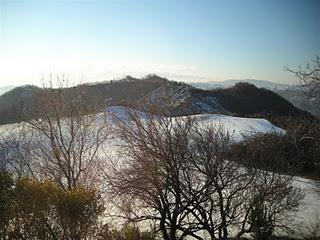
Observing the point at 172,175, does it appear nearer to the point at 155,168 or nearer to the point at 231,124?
the point at 155,168

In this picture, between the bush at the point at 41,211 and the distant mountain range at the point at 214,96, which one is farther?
the distant mountain range at the point at 214,96

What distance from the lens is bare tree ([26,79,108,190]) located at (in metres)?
13.5

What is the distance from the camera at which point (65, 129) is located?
48.3ft

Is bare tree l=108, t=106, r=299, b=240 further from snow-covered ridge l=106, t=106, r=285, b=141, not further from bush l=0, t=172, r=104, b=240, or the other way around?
bush l=0, t=172, r=104, b=240

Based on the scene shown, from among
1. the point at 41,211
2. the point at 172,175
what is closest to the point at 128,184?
the point at 172,175

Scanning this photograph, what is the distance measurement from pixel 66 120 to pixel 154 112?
429 centimetres

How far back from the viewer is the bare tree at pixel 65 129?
13469mm

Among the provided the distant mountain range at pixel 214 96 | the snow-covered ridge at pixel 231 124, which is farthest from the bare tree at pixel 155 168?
the distant mountain range at pixel 214 96

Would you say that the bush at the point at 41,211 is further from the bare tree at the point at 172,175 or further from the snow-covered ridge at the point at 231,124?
the snow-covered ridge at the point at 231,124

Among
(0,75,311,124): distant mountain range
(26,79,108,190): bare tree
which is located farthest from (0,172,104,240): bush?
(0,75,311,124): distant mountain range

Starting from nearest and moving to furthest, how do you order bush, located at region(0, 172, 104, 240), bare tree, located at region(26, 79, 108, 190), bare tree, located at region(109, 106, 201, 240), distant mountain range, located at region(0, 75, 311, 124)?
1. bush, located at region(0, 172, 104, 240)
2. bare tree, located at region(109, 106, 201, 240)
3. bare tree, located at region(26, 79, 108, 190)
4. distant mountain range, located at region(0, 75, 311, 124)

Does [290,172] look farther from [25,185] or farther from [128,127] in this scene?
[25,185]

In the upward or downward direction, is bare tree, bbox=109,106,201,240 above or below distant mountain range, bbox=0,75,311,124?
below

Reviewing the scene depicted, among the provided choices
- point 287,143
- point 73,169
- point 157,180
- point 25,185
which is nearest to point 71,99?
point 73,169
